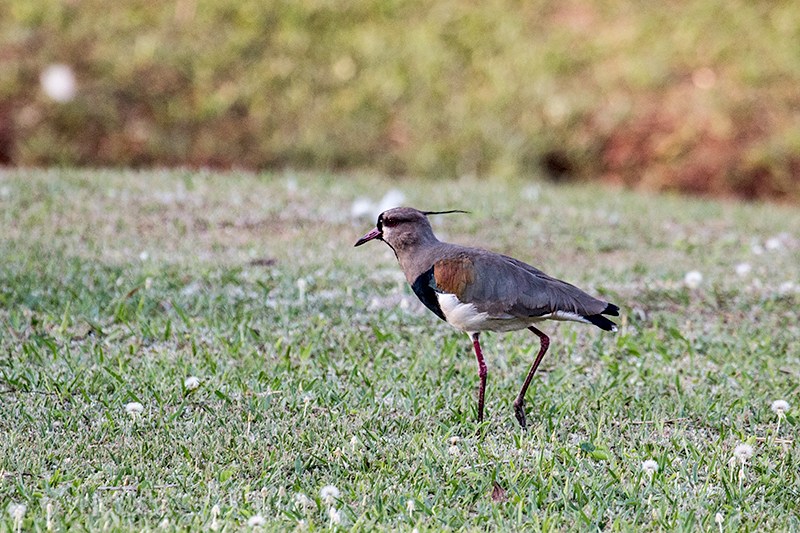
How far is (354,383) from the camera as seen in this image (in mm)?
3715

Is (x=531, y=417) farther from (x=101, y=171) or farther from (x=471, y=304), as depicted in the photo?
(x=101, y=171)

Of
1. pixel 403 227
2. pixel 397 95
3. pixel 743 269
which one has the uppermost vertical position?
pixel 397 95

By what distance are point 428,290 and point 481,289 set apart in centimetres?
19

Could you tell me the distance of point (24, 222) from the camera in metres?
6.16

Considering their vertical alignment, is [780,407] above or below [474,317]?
below

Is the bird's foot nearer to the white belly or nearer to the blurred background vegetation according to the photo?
the white belly

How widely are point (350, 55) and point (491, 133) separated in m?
2.06

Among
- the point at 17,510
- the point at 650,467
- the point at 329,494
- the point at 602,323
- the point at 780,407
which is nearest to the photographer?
the point at 17,510

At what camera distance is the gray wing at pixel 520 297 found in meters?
3.07

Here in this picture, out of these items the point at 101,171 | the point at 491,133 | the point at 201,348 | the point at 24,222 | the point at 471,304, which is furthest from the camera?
the point at 491,133

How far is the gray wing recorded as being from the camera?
3066 millimetres

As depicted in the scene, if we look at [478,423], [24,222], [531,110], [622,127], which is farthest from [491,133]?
[478,423]

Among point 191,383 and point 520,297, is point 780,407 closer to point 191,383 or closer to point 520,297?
point 520,297

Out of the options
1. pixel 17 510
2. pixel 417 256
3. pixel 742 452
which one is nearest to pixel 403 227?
pixel 417 256
